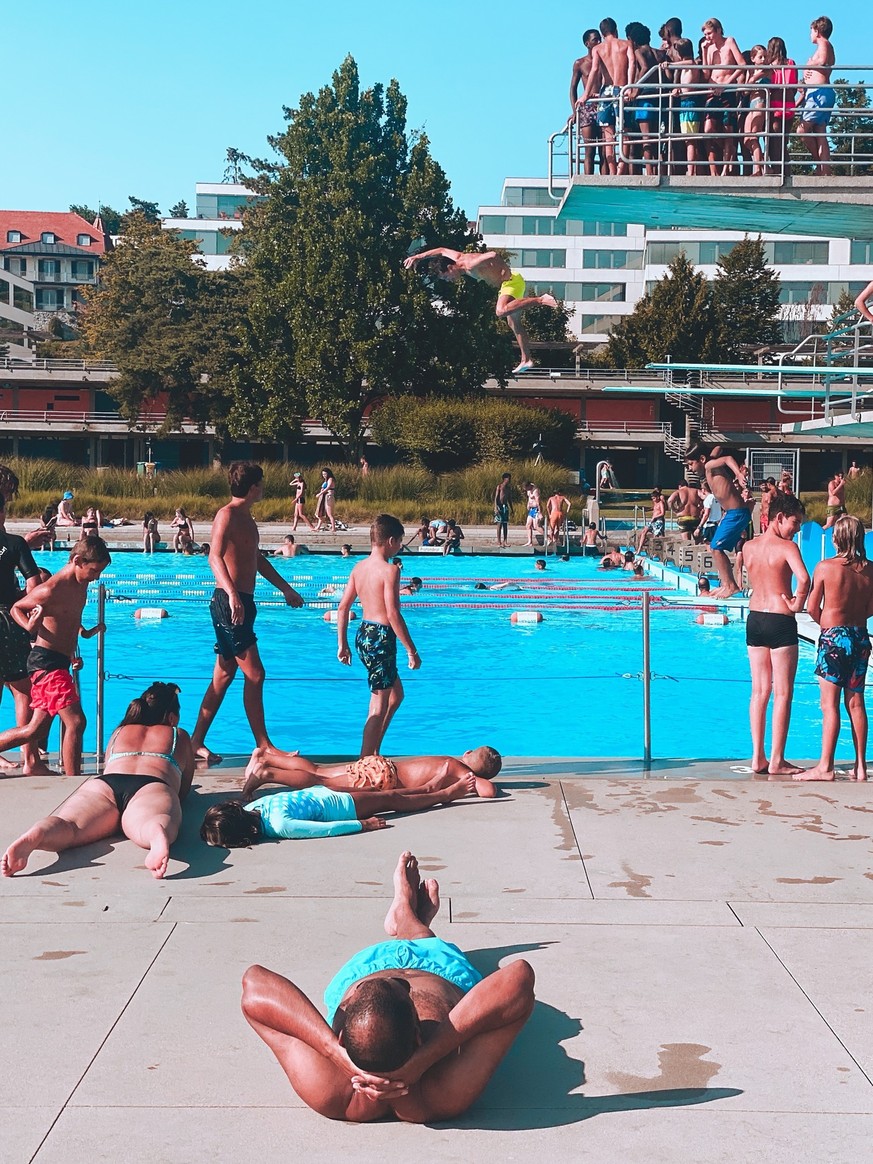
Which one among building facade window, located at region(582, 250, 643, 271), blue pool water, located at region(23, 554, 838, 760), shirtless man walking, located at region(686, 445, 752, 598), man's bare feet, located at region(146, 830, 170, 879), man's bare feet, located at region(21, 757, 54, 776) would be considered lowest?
blue pool water, located at region(23, 554, 838, 760)

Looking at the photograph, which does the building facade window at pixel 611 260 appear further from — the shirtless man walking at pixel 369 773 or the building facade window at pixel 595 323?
the shirtless man walking at pixel 369 773

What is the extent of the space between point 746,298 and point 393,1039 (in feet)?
216

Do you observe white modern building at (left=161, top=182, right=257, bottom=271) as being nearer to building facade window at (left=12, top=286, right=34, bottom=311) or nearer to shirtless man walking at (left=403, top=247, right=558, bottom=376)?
building facade window at (left=12, top=286, right=34, bottom=311)

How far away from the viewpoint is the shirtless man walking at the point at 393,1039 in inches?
131

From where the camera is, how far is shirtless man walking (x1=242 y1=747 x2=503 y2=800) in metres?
7.11

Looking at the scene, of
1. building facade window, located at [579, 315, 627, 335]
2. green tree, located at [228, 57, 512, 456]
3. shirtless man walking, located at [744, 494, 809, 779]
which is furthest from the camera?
building facade window, located at [579, 315, 627, 335]

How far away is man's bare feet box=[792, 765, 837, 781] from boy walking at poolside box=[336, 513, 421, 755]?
260 cm

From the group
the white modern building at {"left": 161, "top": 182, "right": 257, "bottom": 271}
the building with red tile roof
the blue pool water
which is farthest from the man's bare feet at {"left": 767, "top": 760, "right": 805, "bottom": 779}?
the building with red tile roof

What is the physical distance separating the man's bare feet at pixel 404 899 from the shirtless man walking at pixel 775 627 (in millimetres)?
4019

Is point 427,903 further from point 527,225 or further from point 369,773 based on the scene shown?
point 527,225

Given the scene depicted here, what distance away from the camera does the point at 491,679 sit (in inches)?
606

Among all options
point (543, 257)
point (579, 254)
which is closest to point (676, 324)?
point (579, 254)

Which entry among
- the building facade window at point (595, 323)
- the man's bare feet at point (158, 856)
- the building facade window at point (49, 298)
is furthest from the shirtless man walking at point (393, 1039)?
the building facade window at point (49, 298)

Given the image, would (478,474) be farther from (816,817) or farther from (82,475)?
(816,817)
